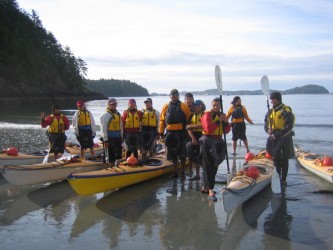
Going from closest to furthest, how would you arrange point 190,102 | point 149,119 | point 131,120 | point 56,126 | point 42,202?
1. point 42,202
2. point 190,102
3. point 131,120
4. point 149,119
5. point 56,126

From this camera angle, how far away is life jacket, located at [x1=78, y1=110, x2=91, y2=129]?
30.0ft

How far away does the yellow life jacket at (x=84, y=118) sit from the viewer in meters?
9.15

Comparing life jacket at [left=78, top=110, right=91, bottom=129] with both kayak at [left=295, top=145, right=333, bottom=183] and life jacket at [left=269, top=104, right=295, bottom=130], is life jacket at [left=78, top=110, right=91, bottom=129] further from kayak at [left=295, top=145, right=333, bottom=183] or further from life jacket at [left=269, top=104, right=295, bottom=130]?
kayak at [left=295, top=145, right=333, bottom=183]

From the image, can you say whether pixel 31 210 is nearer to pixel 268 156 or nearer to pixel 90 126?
pixel 90 126

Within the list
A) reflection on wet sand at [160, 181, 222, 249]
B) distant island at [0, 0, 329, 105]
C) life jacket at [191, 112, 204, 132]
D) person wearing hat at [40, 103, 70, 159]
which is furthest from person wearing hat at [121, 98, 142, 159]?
distant island at [0, 0, 329, 105]

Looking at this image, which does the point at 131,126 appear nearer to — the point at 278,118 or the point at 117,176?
the point at 117,176

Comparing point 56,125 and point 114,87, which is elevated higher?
point 114,87

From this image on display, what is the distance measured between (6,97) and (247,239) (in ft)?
162

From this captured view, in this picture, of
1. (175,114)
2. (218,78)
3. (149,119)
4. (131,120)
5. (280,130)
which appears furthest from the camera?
(149,119)

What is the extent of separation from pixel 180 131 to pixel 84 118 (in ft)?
9.23

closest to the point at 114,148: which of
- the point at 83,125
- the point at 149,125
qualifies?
the point at 149,125

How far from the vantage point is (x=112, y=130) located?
7801 millimetres

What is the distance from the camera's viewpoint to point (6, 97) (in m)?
48.5

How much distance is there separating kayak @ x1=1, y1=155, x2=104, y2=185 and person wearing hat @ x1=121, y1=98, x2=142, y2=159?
2.61 ft
